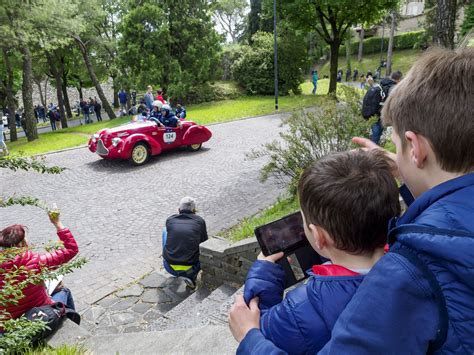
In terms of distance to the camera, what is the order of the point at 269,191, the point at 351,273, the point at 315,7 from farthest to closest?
→ the point at 315,7 < the point at 269,191 < the point at 351,273

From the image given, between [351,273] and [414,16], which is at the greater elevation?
[414,16]

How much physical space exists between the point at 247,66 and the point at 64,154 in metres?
18.8

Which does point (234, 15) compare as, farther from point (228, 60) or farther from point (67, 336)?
point (67, 336)

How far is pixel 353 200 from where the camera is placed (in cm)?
130

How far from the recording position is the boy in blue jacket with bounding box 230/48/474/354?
0.92m

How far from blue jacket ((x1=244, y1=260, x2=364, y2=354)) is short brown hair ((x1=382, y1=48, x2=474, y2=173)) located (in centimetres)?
51

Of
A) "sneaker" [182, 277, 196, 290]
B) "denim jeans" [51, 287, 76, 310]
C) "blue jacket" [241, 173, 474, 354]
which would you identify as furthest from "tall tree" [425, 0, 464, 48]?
"blue jacket" [241, 173, 474, 354]

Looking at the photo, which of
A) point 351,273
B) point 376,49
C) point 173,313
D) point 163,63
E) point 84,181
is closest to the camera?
point 351,273

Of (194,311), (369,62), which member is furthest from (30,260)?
(369,62)

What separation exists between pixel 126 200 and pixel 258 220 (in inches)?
141

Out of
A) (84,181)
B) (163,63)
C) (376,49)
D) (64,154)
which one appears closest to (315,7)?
(163,63)

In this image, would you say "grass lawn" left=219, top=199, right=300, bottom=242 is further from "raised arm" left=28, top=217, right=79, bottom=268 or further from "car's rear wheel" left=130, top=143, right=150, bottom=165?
"car's rear wheel" left=130, top=143, right=150, bottom=165

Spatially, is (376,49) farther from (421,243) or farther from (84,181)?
(421,243)

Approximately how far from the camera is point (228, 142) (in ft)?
45.9
